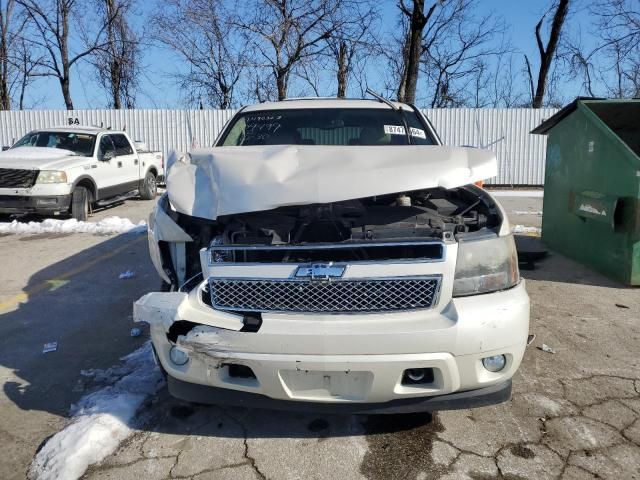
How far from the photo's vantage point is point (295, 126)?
14.5 feet

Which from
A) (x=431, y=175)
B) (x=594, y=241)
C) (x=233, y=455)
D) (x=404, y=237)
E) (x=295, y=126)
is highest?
(x=295, y=126)

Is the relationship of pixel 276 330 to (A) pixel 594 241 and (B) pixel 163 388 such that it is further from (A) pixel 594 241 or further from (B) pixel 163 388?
(A) pixel 594 241

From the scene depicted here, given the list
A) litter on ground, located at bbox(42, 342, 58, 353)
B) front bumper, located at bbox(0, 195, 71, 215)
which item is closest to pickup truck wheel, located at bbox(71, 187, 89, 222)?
front bumper, located at bbox(0, 195, 71, 215)

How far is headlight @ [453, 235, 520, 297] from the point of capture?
237 centimetres

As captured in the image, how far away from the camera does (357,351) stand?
2.22m

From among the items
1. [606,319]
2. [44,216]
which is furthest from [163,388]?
[44,216]

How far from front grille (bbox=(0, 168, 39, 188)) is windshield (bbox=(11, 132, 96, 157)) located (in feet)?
5.19

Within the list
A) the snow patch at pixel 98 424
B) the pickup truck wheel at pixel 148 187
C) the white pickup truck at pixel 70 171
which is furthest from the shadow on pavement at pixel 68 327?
the pickup truck wheel at pixel 148 187

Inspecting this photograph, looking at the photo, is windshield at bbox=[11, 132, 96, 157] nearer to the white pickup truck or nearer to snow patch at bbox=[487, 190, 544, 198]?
the white pickup truck

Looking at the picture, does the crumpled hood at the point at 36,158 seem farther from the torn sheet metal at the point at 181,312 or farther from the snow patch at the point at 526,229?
the snow patch at the point at 526,229

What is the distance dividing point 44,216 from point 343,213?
364 inches

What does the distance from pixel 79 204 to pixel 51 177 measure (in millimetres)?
716

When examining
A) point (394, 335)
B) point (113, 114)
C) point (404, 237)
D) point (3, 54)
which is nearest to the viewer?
point (394, 335)

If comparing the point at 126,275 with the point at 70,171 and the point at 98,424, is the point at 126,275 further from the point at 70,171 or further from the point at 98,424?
the point at 70,171
